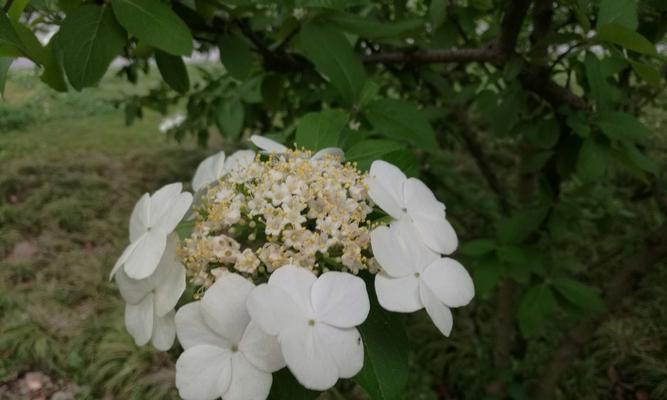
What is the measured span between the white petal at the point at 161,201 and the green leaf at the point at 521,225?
924 millimetres

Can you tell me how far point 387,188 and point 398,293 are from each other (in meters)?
0.15

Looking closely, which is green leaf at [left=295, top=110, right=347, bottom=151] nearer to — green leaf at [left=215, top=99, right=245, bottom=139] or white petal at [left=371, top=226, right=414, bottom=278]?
white petal at [left=371, top=226, right=414, bottom=278]

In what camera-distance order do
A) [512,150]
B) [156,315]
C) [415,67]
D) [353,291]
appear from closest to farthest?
[353,291]
[156,315]
[415,67]
[512,150]

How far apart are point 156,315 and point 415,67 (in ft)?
3.62

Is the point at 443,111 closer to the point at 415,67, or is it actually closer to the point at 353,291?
the point at 415,67

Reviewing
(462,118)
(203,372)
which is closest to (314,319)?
(203,372)

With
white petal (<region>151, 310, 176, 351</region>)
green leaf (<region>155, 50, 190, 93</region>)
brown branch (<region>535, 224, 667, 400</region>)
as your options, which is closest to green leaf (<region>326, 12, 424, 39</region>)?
green leaf (<region>155, 50, 190, 93</region>)

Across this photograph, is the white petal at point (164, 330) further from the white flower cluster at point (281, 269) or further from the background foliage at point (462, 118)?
the background foliage at point (462, 118)

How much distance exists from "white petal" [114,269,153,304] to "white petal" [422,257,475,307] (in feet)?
1.10

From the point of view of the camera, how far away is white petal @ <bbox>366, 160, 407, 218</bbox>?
66 centimetres

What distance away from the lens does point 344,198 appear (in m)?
0.65

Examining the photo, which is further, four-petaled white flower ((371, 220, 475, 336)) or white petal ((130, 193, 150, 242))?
white petal ((130, 193, 150, 242))

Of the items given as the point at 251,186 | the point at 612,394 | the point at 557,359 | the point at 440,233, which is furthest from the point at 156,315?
the point at 612,394

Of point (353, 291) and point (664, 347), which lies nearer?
point (353, 291)
